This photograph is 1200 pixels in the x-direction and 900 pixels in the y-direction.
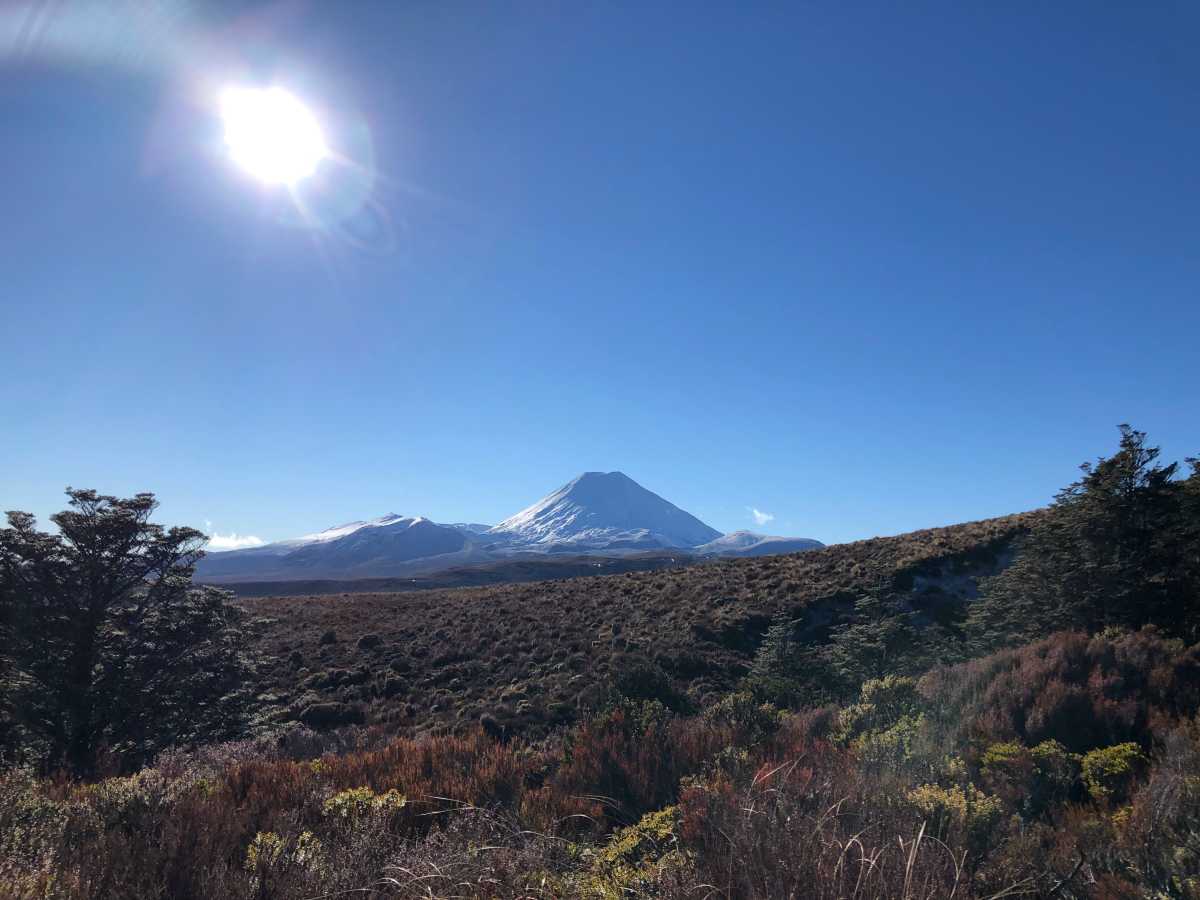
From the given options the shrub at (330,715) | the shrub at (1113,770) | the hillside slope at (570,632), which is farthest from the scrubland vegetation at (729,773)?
the hillside slope at (570,632)

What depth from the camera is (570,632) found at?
76.0 ft

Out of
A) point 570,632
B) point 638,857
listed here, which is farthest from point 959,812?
point 570,632

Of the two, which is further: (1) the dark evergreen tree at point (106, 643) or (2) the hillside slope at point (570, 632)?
(2) the hillside slope at point (570, 632)

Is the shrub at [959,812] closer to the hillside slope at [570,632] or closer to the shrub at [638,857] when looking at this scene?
the shrub at [638,857]

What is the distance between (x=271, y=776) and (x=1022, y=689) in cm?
777

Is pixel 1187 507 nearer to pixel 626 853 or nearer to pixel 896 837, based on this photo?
pixel 896 837

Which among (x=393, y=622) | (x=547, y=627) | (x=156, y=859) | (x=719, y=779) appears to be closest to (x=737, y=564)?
(x=547, y=627)

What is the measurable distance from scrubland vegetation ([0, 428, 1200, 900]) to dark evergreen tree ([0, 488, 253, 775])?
0.07 m

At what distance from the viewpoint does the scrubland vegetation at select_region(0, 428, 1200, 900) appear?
3.45 metres

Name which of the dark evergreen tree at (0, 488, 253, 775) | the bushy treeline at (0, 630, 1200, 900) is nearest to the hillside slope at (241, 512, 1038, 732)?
the dark evergreen tree at (0, 488, 253, 775)

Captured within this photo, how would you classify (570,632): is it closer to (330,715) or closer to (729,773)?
(330,715)

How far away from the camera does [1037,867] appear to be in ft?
11.7

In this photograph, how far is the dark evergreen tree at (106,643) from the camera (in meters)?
11.1

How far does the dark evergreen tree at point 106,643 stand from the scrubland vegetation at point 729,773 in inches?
2.7
